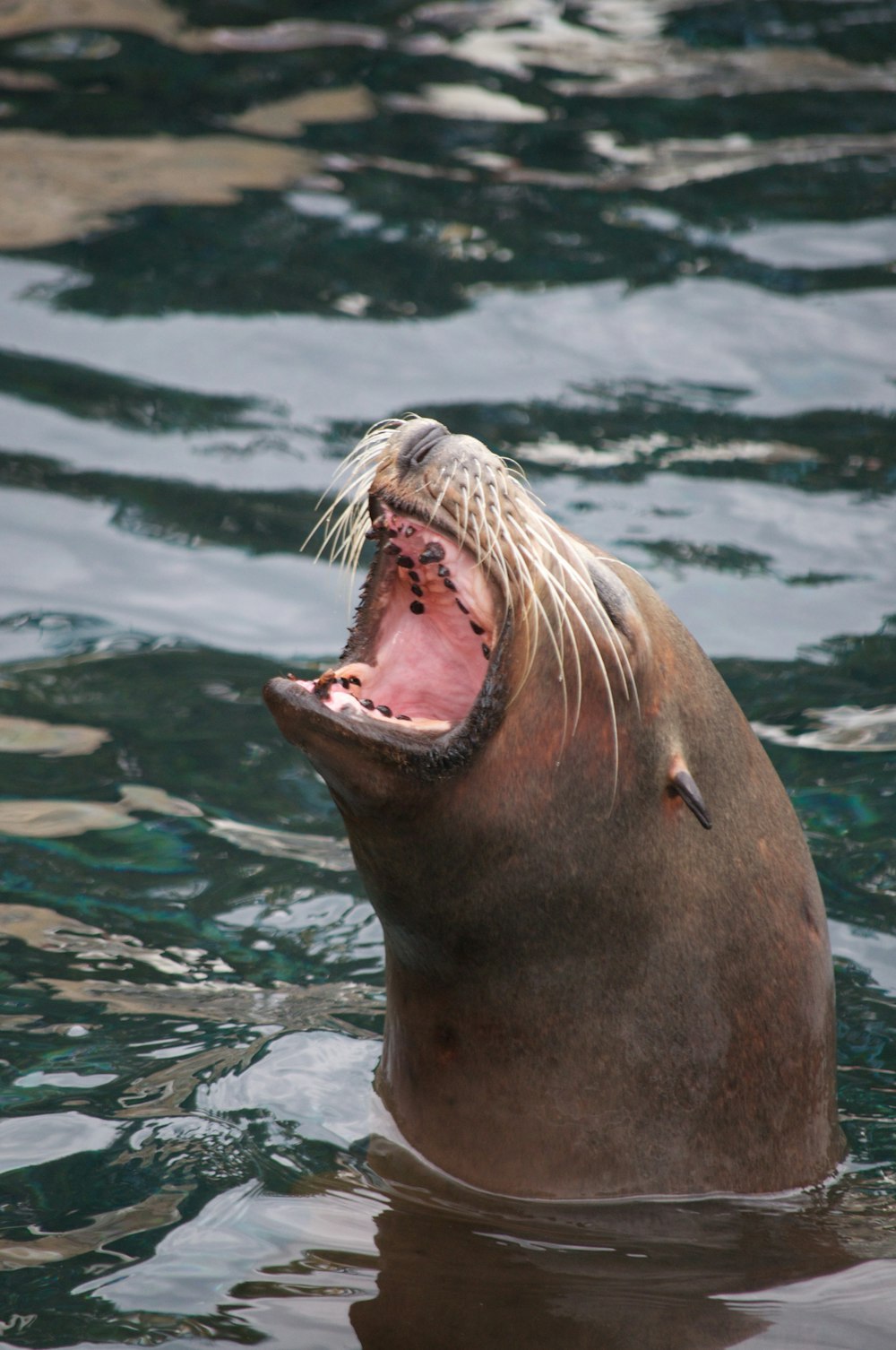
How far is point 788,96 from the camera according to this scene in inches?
493

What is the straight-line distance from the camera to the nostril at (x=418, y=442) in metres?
4.04

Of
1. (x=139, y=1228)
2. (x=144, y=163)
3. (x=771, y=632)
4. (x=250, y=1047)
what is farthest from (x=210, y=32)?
(x=139, y=1228)

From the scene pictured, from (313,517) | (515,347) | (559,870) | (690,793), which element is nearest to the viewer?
(559,870)

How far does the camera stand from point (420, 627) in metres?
4.26

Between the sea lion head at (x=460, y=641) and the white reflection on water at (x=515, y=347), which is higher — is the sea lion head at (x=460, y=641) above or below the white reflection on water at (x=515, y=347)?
below

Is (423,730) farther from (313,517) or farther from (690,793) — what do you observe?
(313,517)

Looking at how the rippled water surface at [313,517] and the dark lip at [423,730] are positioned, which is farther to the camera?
the rippled water surface at [313,517]

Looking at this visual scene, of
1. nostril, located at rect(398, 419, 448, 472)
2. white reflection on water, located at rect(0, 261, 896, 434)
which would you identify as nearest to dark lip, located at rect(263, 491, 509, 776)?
nostril, located at rect(398, 419, 448, 472)

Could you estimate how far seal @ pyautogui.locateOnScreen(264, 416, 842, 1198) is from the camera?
12.6 feet

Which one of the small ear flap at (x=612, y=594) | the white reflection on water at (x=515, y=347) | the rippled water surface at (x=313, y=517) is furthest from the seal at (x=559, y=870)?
the white reflection on water at (x=515, y=347)

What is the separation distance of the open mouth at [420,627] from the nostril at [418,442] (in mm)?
121

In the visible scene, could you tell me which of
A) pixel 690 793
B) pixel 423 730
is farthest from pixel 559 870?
pixel 423 730

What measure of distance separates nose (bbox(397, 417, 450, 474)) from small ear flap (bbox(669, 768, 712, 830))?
94 centimetres

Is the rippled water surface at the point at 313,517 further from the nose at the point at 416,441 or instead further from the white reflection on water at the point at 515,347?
the nose at the point at 416,441
